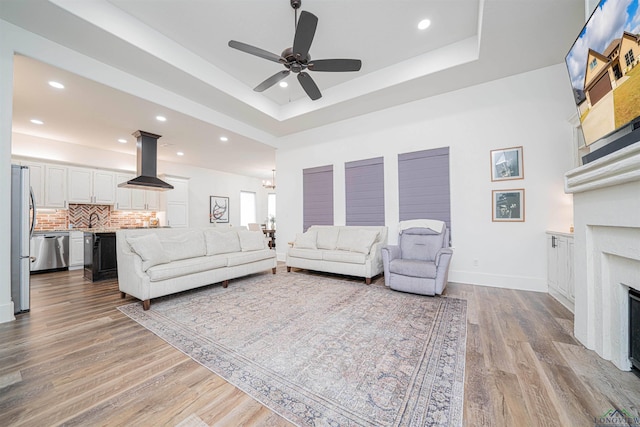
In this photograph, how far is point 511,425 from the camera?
1210 mm

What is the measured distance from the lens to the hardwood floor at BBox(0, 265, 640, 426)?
1.29 metres

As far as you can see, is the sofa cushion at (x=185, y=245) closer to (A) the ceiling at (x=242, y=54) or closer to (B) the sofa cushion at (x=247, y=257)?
(B) the sofa cushion at (x=247, y=257)

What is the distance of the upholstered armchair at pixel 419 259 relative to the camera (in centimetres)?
316

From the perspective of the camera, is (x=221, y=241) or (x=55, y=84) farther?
(x=221, y=241)

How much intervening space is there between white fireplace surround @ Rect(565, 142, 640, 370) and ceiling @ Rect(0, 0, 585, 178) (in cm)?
205

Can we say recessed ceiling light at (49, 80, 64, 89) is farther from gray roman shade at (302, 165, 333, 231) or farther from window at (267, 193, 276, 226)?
window at (267, 193, 276, 226)

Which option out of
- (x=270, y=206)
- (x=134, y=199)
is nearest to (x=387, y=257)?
(x=134, y=199)

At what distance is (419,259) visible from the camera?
3.72 m

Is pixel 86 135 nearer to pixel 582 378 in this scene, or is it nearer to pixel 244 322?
pixel 244 322

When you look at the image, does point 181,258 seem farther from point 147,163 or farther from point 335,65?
point 335,65

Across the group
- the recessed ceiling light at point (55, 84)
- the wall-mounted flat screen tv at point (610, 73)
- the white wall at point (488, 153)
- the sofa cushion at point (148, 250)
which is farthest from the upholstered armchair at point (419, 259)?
the recessed ceiling light at point (55, 84)

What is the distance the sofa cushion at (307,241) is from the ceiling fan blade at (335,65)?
9.85 ft

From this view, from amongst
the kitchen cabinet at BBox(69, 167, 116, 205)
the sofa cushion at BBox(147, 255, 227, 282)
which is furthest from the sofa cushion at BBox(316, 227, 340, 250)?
the kitchen cabinet at BBox(69, 167, 116, 205)

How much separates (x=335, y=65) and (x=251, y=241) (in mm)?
3131
